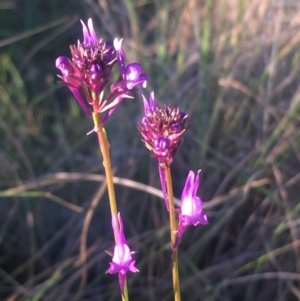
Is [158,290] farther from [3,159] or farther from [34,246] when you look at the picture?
[3,159]

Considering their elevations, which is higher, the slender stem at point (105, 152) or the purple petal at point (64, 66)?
the purple petal at point (64, 66)

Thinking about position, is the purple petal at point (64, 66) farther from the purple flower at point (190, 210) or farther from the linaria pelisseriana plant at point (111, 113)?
the purple flower at point (190, 210)

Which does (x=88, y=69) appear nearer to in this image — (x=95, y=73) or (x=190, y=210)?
(x=95, y=73)

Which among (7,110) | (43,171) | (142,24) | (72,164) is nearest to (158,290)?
(72,164)

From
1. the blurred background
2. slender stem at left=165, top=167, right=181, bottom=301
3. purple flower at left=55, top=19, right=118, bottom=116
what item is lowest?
slender stem at left=165, top=167, right=181, bottom=301

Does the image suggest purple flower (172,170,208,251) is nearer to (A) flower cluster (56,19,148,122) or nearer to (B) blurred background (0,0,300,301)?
(A) flower cluster (56,19,148,122)

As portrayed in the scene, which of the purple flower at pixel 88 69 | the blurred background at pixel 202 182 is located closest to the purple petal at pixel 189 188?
the purple flower at pixel 88 69

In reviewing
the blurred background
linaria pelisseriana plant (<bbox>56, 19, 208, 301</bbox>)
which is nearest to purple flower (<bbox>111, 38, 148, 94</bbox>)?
linaria pelisseriana plant (<bbox>56, 19, 208, 301</bbox>)
